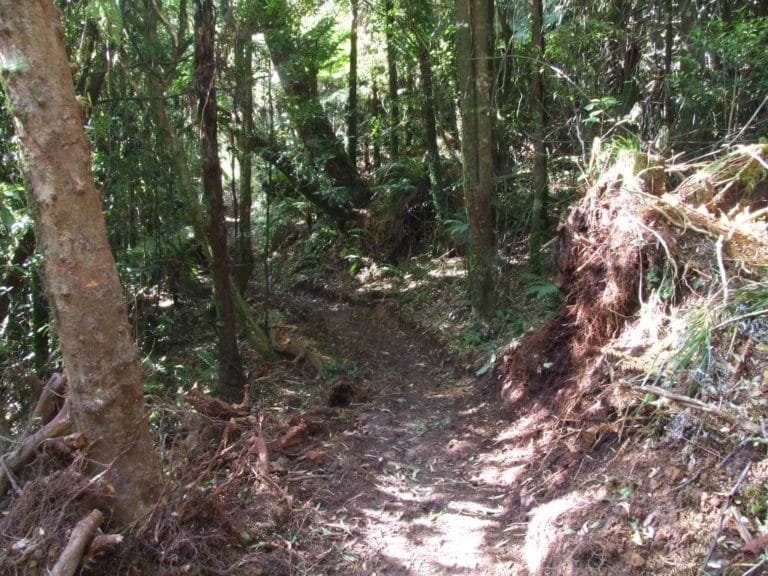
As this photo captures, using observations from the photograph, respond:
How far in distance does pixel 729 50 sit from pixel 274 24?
629 cm

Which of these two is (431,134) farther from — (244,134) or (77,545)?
(77,545)

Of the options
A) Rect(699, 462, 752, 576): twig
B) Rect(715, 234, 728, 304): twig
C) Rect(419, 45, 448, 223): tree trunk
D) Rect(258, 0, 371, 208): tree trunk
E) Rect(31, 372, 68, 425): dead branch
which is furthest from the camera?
Rect(419, 45, 448, 223): tree trunk

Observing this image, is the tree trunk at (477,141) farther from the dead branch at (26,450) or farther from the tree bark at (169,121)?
the dead branch at (26,450)

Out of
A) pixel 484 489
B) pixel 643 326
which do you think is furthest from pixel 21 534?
pixel 643 326

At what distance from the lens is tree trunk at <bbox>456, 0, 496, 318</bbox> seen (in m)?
7.98

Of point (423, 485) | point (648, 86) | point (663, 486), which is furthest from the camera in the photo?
point (648, 86)

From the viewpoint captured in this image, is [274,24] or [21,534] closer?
[21,534]

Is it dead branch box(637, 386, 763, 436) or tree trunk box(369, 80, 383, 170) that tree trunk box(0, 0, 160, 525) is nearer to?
dead branch box(637, 386, 763, 436)

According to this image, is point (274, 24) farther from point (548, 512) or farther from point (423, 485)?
point (548, 512)

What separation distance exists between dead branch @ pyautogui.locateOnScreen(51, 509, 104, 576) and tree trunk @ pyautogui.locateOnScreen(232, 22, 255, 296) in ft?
20.9

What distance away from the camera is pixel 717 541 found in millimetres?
2750

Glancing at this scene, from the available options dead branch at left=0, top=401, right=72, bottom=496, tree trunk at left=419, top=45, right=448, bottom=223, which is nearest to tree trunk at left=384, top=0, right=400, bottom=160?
tree trunk at left=419, top=45, right=448, bottom=223

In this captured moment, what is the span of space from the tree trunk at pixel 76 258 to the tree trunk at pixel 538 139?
6754mm

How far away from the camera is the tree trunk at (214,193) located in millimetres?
6397
